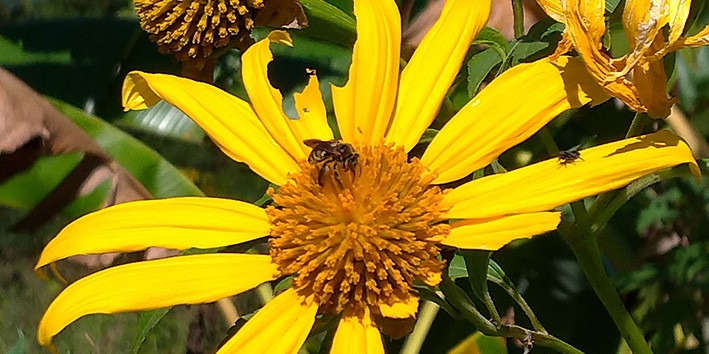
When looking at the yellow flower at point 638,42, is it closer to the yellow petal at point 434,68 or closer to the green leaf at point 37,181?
the yellow petal at point 434,68

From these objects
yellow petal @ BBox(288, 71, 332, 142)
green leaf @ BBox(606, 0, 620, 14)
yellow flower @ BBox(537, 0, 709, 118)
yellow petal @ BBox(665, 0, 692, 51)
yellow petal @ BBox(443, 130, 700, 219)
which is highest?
yellow petal @ BBox(665, 0, 692, 51)

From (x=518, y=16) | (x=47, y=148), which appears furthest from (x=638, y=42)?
(x=47, y=148)

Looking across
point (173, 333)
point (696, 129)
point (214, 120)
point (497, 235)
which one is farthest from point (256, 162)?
point (173, 333)

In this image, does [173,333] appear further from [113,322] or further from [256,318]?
[256,318]

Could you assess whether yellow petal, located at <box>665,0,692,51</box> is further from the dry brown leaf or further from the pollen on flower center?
the dry brown leaf

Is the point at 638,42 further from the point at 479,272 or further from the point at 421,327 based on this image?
the point at 421,327

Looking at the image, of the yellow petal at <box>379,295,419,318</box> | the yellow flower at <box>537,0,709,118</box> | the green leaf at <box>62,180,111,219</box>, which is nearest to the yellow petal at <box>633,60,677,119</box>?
the yellow flower at <box>537,0,709,118</box>
